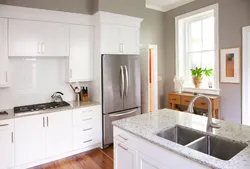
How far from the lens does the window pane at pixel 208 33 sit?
4027 millimetres

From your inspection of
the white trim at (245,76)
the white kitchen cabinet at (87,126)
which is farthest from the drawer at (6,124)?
the white trim at (245,76)

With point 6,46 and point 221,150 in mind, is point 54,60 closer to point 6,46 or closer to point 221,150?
point 6,46

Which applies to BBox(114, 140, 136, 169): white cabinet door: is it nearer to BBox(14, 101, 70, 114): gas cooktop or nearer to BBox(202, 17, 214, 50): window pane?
BBox(14, 101, 70, 114): gas cooktop

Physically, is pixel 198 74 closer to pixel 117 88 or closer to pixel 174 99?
pixel 174 99

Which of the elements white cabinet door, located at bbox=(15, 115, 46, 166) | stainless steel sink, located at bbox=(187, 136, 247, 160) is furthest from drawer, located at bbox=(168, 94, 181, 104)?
white cabinet door, located at bbox=(15, 115, 46, 166)

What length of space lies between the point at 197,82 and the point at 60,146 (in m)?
3.12

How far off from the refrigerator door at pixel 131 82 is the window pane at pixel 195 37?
63.3 inches

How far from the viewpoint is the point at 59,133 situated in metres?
2.97

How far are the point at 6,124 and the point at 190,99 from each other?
335 centimetres

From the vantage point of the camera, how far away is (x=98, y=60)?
3404mm

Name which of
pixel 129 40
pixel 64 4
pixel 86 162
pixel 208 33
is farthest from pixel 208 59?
pixel 86 162

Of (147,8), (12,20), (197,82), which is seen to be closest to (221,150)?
(197,82)

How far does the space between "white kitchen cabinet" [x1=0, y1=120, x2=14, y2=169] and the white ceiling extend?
3.78m

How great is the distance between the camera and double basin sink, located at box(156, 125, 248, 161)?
1418 millimetres
